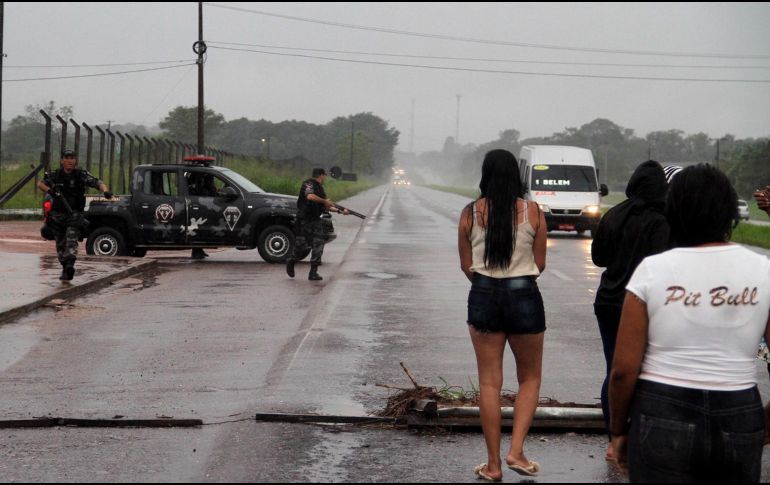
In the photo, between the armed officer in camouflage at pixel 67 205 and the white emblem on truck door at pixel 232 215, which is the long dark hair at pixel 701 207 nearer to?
the armed officer in camouflage at pixel 67 205

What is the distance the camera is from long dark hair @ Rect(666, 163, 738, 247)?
3588 mm

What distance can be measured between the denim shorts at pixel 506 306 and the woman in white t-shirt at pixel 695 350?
194 centimetres

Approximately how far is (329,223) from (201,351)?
9.18 meters

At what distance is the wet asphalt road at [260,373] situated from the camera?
6.16 m

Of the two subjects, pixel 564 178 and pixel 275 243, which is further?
pixel 564 178

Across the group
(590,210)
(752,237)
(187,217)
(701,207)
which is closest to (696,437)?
(701,207)

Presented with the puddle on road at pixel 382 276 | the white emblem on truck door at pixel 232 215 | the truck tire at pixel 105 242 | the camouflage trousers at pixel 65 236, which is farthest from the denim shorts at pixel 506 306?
the truck tire at pixel 105 242

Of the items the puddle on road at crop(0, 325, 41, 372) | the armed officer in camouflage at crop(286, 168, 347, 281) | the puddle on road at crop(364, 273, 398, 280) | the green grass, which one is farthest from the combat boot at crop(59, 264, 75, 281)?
the green grass

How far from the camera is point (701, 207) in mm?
3592

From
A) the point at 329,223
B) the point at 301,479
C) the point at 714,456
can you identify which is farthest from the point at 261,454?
the point at 329,223

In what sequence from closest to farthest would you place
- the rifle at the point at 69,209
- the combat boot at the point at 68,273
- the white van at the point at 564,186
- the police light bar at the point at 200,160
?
the rifle at the point at 69,209, the combat boot at the point at 68,273, the police light bar at the point at 200,160, the white van at the point at 564,186

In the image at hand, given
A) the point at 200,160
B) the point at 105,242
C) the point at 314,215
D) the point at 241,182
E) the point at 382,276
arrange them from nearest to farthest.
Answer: the point at 314,215 < the point at 382,276 < the point at 105,242 < the point at 241,182 < the point at 200,160

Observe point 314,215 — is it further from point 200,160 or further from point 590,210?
point 590,210

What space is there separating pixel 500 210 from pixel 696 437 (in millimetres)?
2411
